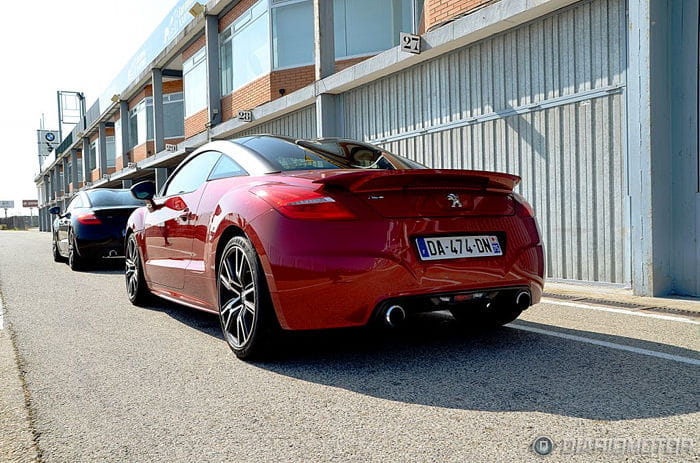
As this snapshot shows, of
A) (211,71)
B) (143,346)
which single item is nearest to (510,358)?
(143,346)

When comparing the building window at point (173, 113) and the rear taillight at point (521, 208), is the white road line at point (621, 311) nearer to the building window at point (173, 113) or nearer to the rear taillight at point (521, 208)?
the rear taillight at point (521, 208)

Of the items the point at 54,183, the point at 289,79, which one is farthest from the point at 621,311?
the point at 54,183

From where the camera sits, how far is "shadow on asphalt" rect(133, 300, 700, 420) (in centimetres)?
276

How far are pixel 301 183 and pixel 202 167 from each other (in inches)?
64.1

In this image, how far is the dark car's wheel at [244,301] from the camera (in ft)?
11.4

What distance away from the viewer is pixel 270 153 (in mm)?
4109

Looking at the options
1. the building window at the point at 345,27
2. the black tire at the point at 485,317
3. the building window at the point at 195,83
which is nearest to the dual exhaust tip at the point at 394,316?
the black tire at the point at 485,317

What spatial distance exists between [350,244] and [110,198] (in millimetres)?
8667

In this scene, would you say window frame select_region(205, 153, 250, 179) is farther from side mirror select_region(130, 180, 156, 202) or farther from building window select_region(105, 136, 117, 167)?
building window select_region(105, 136, 117, 167)

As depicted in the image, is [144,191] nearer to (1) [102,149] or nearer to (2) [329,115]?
(2) [329,115]

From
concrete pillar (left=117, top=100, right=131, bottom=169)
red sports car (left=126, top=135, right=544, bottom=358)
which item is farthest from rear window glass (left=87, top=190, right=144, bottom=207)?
concrete pillar (left=117, top=100, right=131, bottom=169)

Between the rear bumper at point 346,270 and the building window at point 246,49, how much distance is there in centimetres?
1271

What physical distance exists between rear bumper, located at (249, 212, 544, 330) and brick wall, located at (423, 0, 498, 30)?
573cm

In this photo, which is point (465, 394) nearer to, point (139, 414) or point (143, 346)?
point (139, 414)
